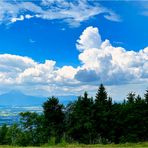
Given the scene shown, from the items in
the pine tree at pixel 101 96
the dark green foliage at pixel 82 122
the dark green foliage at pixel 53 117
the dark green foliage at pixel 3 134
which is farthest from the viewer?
the dark green foliage at pixel 3 134

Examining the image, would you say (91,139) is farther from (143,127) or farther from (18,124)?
(18,124)

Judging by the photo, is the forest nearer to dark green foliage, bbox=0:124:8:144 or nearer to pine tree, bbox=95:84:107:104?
pine tree, bbox=95:84:107:104

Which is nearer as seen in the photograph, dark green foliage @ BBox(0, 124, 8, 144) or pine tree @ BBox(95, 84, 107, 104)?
pine tree @ BBox(95, 84, 107, 104)

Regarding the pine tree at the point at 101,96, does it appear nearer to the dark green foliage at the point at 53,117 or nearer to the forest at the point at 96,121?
the forest at the point at 96,121

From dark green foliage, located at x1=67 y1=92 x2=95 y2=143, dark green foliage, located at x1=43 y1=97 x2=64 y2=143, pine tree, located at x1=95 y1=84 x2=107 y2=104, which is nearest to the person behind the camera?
dark green foliage, located at x1=67 y1=92 x2=95 y2=143

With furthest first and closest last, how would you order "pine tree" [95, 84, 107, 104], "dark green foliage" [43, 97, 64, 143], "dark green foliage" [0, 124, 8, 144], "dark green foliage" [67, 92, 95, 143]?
"dark green foliage" [0, 124, 8, 144] → "pine tree" [95, 84, 107, 104] → "dark green foliage" [43, 97, 64, 143] → "dark green foliage" [67, 92, 95, 143]

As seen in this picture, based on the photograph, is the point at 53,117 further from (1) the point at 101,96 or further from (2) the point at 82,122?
(1) the point at 101,96

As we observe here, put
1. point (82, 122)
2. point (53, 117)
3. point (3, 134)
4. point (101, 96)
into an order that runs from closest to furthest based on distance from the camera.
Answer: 1. point (82, 122)
2. point (53, 117)
3. point (101, 96)
4. point (3, 134)

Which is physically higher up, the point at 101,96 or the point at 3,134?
the point at 101,96

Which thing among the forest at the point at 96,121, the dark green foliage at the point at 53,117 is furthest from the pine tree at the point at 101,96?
the dark green foliage at the point at 53,117

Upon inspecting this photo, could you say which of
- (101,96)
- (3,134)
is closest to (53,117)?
(101,96)

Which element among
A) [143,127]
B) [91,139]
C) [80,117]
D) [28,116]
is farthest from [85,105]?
[28,116]

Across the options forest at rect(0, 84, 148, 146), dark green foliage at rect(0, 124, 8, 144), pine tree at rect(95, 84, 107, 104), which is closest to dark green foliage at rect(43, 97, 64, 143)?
forest at rect(0, 84, 148, 146)

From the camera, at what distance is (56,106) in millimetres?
85562
